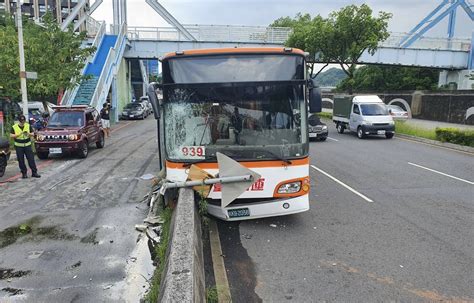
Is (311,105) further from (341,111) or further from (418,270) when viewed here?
(341,111)

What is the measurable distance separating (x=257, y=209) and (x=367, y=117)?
17.1 m

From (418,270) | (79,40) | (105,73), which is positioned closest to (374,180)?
(418,270)

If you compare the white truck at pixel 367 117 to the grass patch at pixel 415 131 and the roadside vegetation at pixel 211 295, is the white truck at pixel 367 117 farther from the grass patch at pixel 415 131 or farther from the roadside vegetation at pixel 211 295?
the roadside vegetation at pixel 211 295

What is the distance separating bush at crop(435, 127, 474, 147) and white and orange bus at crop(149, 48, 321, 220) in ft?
45.7

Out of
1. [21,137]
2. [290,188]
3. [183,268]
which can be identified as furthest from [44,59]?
[183,268]

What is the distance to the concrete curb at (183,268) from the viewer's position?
10.5 ft

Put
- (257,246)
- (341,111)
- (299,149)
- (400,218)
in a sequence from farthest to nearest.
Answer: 1. (341,111)
2. (400,218)
3. (299,149)
4. (257,246)

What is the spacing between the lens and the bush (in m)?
16.8

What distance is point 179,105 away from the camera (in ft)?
20.4

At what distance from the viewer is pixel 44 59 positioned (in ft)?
62.7

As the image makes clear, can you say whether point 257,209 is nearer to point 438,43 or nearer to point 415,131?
point 415,131

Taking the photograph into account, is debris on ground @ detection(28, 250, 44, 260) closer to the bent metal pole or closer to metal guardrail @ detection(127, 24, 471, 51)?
the bent metal pole

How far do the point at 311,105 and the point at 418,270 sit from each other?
2.97 metres

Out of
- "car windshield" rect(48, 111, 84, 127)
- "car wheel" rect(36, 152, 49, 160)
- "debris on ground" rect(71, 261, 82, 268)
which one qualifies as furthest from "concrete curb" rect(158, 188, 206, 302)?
"car windshield" rect(48, 111, 84, 127)
